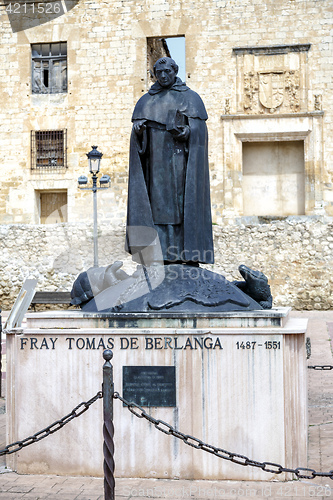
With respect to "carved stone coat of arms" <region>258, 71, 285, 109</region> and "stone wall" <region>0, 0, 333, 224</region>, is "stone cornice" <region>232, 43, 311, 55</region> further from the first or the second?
"carved stone coat of arms" <region>258, 71, 285, 109</region>

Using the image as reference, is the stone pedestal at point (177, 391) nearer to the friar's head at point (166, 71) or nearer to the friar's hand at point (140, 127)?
the friar's hand at point (140, 127)

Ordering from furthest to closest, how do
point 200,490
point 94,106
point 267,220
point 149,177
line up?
point 94,106 < point 267,220 < point 149,177 < point 200,490

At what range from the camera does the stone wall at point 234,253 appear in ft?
66.5

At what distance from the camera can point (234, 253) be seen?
814 inches

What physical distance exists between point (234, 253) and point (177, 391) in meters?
16.0

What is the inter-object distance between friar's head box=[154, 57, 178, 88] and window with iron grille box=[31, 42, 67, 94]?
1797 centimetres

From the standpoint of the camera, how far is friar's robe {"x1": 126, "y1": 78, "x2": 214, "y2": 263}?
220 inches

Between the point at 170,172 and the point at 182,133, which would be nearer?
the point at 182,133

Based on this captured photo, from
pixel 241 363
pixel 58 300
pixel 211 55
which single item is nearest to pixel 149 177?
pixel 241 363

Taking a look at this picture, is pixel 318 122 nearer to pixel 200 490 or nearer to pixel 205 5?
pixel 205 5

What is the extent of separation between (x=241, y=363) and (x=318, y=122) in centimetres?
1745

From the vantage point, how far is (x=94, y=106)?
2214cm

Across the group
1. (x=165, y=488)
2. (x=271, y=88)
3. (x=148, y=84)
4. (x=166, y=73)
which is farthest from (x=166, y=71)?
(x=148, y=84)

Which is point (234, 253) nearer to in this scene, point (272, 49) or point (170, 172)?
point (272, 49)
